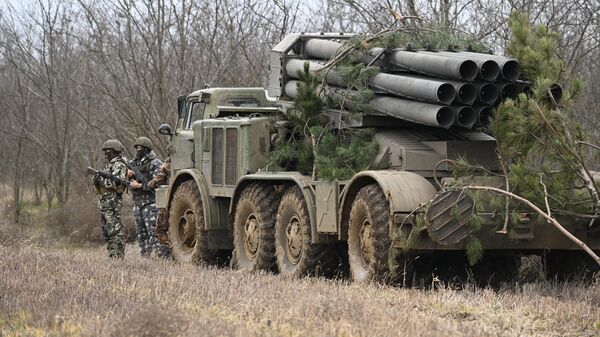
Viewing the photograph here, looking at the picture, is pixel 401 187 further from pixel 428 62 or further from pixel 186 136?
pixel 186 136

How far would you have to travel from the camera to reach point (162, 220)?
17312 mm

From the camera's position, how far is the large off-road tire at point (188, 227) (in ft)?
52.0

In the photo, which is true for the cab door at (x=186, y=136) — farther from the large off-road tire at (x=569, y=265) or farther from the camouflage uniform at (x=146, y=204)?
the large off-road tire at (x=569, y=265)

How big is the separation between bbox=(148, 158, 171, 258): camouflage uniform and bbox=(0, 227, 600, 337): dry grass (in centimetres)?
501

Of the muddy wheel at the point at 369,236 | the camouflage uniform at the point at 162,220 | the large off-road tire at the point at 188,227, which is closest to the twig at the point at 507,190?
the muddy wheel at the point at 369,236

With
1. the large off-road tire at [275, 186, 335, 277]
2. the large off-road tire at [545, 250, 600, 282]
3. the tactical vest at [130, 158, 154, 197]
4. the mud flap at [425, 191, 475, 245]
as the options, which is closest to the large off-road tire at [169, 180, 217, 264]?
the tactical vest at [130, 158, 154, 197]

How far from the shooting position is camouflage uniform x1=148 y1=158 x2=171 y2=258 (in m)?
17.2

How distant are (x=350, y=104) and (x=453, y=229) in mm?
2421

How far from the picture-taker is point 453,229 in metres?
11.0

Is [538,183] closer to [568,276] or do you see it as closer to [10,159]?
[568,276]

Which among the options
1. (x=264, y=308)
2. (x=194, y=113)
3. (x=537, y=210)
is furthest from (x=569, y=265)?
(x=194, y=113)

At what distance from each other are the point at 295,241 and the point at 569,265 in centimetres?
307

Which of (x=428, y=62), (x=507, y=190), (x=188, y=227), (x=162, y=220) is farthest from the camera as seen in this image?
(x=162, y=220)

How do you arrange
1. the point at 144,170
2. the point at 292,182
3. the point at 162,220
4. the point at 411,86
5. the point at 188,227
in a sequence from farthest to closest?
the point at 144,170 → the point at 162,220 → the point at 188,227 → the point at 292,182 → the point at 411,86
